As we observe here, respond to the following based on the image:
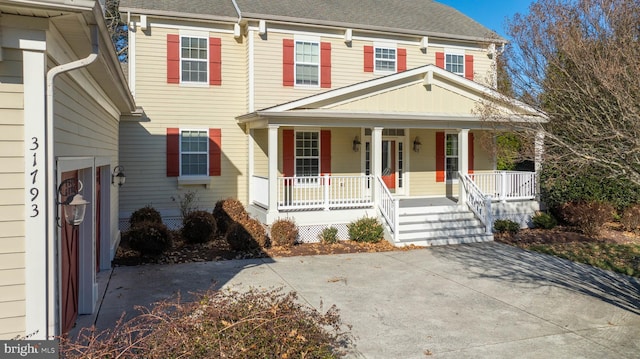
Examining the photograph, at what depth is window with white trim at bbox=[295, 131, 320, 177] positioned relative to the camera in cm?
1468

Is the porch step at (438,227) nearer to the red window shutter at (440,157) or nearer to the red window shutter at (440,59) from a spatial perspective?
the red window shutter at (440,157)

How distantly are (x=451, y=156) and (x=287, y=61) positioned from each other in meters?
6.95

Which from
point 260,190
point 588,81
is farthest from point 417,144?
point 588,81

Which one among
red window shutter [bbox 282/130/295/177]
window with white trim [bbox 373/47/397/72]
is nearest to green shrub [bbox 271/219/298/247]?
red window shutter [bbox 282/130/295/177]

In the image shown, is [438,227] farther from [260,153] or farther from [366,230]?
[260,153]

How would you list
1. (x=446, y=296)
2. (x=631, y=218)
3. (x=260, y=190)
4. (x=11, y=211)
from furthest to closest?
(x=631, y=218) → (x=260, y=190) → (x=446, y=296) → (x=11, y=211)

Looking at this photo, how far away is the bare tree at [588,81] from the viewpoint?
6176mm

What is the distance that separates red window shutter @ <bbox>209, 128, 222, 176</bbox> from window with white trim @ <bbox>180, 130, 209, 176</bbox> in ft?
0.39

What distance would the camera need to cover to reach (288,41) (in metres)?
14.1

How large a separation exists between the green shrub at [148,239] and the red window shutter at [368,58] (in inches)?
338

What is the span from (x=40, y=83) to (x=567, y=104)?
728cm

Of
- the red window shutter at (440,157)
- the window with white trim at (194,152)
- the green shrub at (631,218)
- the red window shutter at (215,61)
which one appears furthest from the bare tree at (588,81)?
the window with white trim at (194,152)

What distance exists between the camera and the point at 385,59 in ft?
51.0

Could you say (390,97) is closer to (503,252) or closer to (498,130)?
(498,130)
